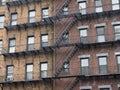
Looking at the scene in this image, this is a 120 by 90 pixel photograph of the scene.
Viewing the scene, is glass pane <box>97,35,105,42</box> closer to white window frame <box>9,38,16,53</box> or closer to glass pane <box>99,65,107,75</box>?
glass pane <box>99,65,107,75</box>

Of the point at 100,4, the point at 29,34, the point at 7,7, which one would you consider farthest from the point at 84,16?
the point at 7,7

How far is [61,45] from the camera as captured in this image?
32906 millimetres

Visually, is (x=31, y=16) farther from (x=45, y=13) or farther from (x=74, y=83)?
(x=74, y=83)

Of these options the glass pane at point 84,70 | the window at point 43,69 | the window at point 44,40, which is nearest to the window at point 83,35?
the glass pane at point 84,70

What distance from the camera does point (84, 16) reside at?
33.9 metres

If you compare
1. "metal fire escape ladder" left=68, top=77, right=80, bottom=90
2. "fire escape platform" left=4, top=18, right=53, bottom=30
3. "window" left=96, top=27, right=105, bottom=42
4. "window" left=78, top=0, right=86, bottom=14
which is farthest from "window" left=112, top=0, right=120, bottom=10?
"metal fire escape ladder" left=68, top=77, right=80, bottom=90

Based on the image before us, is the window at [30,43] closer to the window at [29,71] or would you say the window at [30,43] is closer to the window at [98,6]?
the window at [29,71]

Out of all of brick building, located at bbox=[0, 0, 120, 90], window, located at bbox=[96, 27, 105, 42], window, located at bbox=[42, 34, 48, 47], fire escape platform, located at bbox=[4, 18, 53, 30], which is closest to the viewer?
brick building, located at bbox=[0, 0, 120, 90]

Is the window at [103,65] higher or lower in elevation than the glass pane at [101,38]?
lower

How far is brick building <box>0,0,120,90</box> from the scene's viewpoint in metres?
31.9

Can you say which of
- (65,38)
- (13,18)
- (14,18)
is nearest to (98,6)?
(65,38)

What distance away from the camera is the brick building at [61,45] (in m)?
31.9

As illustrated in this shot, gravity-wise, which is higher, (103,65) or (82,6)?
(82,6)

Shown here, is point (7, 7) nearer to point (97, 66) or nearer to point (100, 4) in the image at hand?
point (100, 4)
